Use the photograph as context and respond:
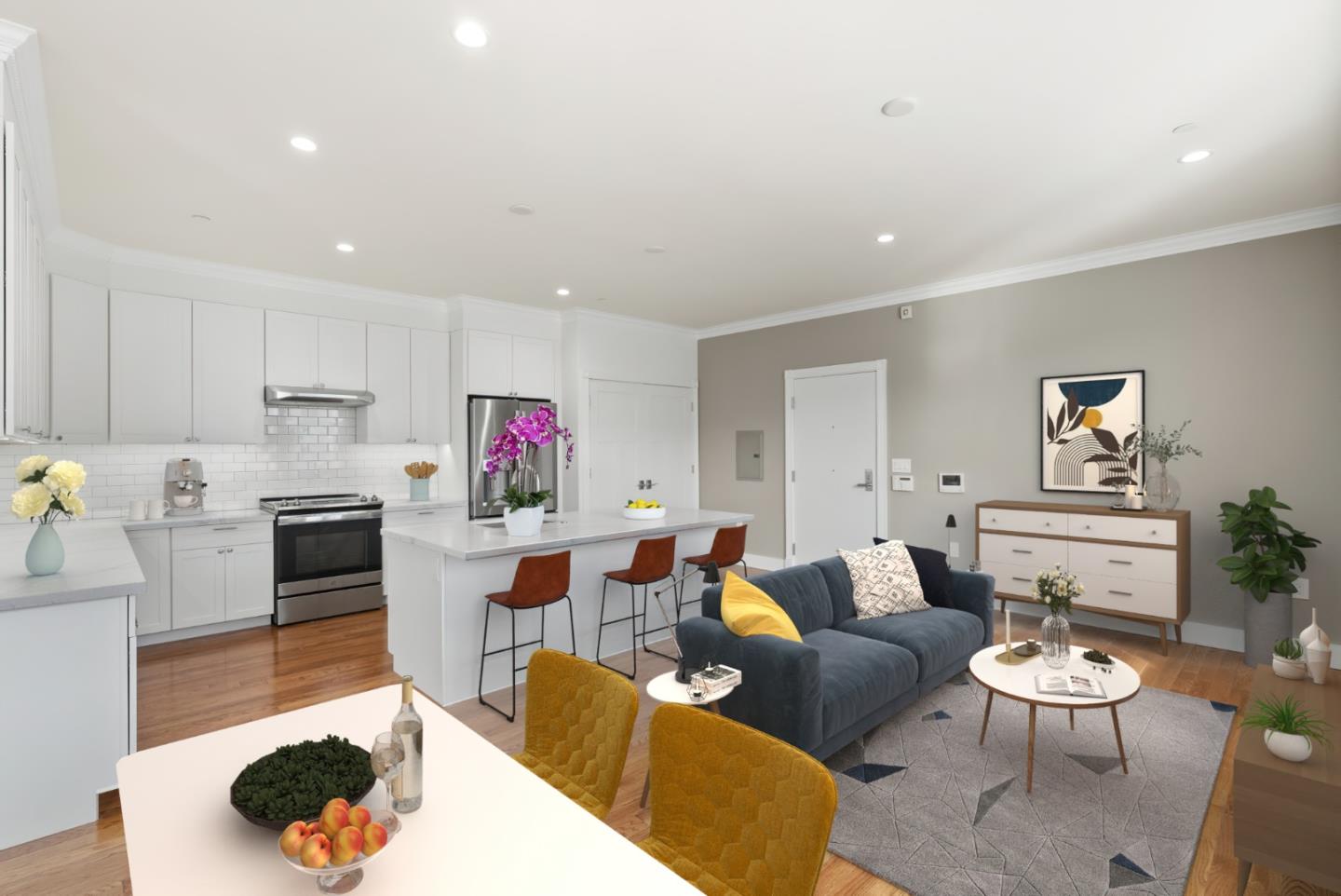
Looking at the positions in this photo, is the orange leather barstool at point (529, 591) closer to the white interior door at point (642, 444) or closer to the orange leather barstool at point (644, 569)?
the orange leather barstool at point (644, 569)

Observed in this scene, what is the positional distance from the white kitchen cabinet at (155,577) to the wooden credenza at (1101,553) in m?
5.84

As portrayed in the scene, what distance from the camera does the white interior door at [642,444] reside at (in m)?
6.77

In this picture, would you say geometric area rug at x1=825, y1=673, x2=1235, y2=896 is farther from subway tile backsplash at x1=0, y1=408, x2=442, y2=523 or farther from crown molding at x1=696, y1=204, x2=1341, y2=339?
subway tile backsplash at x1=0, y1=408, x2=442, y2=523

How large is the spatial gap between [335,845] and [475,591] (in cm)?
268

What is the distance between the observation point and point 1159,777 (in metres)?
2.72

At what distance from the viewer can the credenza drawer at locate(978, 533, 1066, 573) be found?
4.64 m

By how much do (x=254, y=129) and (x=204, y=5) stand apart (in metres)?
0.84

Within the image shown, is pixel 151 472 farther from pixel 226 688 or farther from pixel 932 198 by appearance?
pixel 932 198

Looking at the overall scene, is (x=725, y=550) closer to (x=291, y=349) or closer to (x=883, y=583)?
(x=883, y=583)

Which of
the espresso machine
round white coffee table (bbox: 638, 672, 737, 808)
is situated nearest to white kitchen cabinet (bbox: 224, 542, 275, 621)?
the espresso machine

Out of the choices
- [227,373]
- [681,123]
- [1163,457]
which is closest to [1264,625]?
[1163,457]

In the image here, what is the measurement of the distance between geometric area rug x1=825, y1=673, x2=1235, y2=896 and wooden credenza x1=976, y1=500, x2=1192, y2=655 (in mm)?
955

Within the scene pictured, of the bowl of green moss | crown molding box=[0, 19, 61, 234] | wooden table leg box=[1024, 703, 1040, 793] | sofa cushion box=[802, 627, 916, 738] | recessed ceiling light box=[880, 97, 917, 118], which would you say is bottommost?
wooden table leg box=[1024, 703, 1040, 793]

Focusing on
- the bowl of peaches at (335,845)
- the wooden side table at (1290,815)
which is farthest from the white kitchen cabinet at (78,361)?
the wooden side table at (1290,815)
